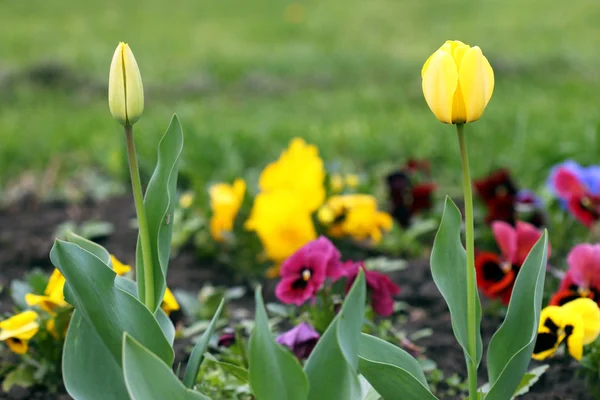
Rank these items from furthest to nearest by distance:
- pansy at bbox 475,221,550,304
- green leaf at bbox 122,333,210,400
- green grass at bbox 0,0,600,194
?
green grass at bbox 0,0,600,194, pansy at bbox 475,221,550,304, green leaf at bbox 122,333,210,400

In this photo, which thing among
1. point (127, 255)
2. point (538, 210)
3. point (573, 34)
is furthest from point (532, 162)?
point (573, 34)

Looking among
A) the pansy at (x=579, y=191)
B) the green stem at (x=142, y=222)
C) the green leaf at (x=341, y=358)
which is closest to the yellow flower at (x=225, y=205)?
the pansy at (x=579, y=191)

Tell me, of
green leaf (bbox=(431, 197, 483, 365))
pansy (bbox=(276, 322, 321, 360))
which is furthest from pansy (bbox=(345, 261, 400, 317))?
green leaf (bbox=(431, 197, 483, 365))

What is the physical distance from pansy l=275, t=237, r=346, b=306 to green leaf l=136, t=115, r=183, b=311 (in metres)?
0.43

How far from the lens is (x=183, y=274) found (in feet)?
8.71

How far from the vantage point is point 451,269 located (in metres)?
1.29

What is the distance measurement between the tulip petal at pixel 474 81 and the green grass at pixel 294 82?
6.43ft

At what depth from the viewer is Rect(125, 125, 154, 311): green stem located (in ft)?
4.10

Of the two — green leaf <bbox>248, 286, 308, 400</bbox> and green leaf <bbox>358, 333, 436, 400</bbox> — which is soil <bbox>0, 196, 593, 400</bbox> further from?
green leaf <bbox>248, 286, 308, 400</bbox>

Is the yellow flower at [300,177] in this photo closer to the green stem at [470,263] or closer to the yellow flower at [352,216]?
the yellow flower at [352,216]

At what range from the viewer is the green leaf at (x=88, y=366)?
1.23 m

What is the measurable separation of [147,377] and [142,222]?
0.94 ft

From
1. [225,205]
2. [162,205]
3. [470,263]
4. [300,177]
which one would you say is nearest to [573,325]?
[470,263]

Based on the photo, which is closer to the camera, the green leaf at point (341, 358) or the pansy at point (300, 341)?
the green leaf at point (341, 358)
